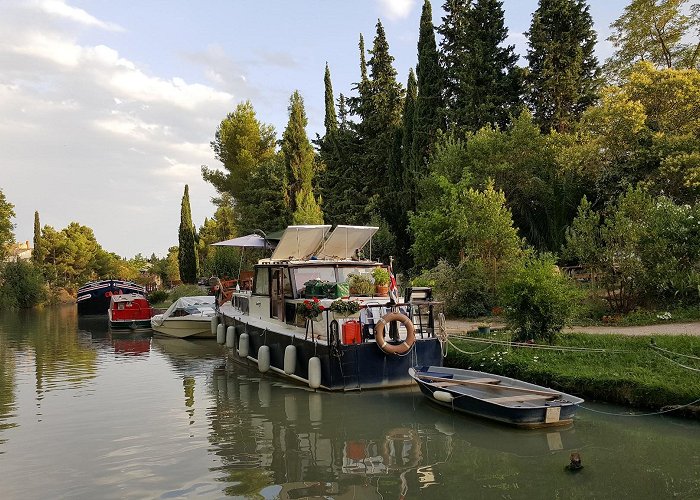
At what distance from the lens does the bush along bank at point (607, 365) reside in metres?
9.62

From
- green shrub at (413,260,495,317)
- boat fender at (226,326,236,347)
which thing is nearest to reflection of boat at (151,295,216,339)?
boat fender at (226,326,236,347)

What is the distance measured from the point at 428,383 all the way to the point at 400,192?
2570 cm

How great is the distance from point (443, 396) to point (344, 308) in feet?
9.18

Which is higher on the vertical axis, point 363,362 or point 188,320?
point 188,320

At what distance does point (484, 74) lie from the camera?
3206cm

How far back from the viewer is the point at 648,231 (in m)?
16.5

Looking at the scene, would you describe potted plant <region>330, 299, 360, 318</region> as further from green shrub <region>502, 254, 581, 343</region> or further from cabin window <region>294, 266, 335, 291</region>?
green shrub <region>502, 254, 581, 343</region>

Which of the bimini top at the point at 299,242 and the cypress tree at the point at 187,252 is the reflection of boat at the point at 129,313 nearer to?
the bimini top at the point at 299,242

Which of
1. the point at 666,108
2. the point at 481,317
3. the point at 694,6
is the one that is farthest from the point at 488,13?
the point at 481,317

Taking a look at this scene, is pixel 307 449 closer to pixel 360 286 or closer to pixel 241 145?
pixel 360 286

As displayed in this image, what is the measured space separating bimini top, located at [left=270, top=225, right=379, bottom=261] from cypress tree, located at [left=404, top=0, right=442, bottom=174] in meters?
18.8

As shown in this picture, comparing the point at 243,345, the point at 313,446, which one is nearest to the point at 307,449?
the point at 313,446

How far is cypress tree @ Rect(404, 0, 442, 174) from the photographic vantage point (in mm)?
33531

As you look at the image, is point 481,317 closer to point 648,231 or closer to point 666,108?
point 648,231
